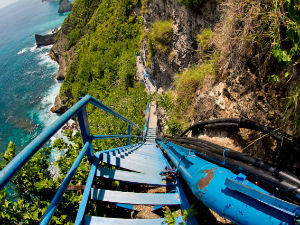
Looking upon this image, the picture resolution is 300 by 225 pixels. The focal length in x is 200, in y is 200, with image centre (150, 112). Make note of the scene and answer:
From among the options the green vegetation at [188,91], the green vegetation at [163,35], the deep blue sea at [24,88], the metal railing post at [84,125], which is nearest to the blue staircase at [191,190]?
the metal railing post at [84,125]

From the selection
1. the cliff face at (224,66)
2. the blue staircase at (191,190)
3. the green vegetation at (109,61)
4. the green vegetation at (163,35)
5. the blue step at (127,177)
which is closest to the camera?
the blue staircase at (191,190)

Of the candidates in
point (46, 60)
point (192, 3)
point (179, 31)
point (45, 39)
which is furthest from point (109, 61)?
point (45, 39)

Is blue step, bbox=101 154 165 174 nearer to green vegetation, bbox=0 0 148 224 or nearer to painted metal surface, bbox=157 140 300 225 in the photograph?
green vegetation, bbox=0 0 148 224

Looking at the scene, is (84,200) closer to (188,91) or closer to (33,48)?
(188,91)

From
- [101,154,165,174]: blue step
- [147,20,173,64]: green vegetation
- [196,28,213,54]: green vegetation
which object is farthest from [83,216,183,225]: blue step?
[147,20,173,64]: green vegetation

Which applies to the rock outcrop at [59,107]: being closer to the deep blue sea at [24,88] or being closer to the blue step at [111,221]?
the deep blue sea at [24,88]

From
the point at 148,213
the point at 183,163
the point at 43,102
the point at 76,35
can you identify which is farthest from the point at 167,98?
the point at 76,35
